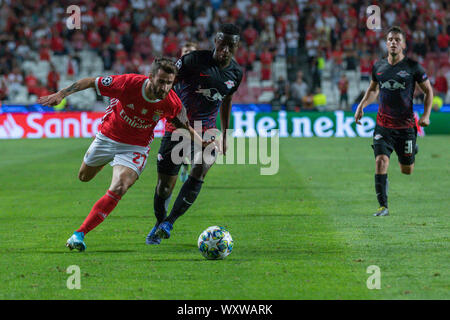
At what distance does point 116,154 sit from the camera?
805 cm

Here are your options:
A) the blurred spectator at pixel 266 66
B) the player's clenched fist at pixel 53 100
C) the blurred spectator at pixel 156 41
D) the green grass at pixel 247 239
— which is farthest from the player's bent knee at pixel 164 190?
the blurred spectator at pixel 156 41

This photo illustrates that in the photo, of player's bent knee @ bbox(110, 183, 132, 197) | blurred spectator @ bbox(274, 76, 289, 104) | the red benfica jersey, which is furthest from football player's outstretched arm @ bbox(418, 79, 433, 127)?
blurred spectator @ bbox(274, 76, 289, 104)

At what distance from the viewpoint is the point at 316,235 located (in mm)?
8859

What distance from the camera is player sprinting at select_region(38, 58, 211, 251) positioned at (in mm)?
7605

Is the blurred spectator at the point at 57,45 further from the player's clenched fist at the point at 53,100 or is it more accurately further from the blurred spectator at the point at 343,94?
the player's clenched fist at the point at 53,100

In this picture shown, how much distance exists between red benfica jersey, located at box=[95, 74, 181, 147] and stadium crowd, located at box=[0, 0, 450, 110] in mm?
20790

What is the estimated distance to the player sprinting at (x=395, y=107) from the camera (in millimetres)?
10602

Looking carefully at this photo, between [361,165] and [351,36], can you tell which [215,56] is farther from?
[351,36]

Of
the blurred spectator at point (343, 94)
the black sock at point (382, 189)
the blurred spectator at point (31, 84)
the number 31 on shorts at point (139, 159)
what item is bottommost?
the black sock at point (382, 189)

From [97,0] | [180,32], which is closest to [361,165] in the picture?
[180,32]

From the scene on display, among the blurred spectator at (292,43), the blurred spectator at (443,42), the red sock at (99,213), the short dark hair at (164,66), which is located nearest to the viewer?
the short dark hair at (164,66)

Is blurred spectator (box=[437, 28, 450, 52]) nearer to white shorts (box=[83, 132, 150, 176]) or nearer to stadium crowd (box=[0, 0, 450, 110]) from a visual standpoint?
stadium crowd (box=[0, 0, 450, 110])

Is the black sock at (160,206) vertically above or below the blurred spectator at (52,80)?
below

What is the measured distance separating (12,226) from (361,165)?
9.97m
